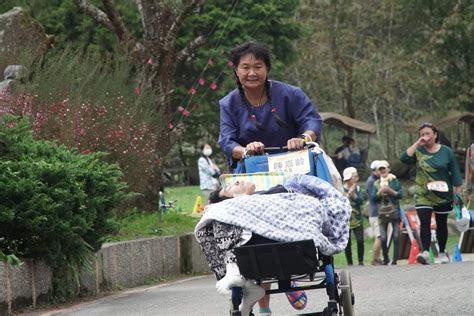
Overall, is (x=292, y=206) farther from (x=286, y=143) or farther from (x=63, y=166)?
(x=63, y=166)

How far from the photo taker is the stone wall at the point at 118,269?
35.4ft

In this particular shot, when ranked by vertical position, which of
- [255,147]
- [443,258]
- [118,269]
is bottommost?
[443,258]

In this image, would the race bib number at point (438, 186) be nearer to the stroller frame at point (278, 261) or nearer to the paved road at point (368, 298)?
the paved road at point (368, 298)

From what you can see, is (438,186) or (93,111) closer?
(93,111)

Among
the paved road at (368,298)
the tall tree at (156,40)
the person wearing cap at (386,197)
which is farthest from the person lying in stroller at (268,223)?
the person wearing cap at (386,197)

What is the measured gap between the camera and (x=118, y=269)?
1340 centimetres

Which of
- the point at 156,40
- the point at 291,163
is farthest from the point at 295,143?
the point at 156,40

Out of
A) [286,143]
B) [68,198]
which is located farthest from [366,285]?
[286,143]

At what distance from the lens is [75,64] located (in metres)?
16.1

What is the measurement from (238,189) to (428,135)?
7879mm

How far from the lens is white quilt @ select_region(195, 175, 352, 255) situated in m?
7.24

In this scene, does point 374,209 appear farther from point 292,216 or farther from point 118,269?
point 292,216

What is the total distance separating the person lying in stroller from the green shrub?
3.32m

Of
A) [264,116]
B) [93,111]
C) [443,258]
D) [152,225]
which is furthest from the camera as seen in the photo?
[443,258]
